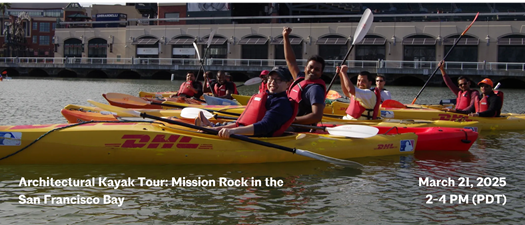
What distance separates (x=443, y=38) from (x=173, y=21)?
29.5 metres

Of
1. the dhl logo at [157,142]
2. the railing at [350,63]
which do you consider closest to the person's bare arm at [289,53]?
the dhl logo at [157,142]

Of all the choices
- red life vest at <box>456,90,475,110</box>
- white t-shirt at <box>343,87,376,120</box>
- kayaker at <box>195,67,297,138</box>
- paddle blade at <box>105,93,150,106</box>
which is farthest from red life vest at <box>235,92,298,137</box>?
red life vest at <box>456,90,475,110</box>

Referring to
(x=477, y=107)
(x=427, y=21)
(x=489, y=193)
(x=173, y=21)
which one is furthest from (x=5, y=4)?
(x=489, y=193)

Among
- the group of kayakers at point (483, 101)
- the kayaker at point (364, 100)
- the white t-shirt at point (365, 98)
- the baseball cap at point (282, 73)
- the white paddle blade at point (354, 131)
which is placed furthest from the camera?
the group of kayakers at point (483, 101)

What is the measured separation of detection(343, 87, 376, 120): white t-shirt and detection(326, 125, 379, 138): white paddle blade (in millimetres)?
1243

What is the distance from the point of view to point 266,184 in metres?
7.59

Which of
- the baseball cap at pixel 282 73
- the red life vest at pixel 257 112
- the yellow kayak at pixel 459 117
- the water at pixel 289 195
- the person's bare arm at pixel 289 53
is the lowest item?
the water at pixel 289 195

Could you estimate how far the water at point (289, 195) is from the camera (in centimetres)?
609

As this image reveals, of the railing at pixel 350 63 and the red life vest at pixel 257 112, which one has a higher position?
the railing at pixel 350 63

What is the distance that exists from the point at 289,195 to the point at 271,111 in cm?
147

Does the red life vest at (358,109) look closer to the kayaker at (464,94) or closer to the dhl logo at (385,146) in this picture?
the dhl logo at (385,146)

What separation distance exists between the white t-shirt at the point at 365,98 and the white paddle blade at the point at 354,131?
1243mm

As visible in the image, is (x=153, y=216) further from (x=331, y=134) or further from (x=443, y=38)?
(x=443, y=38)

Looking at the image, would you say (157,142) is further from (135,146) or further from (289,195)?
(289,195)
